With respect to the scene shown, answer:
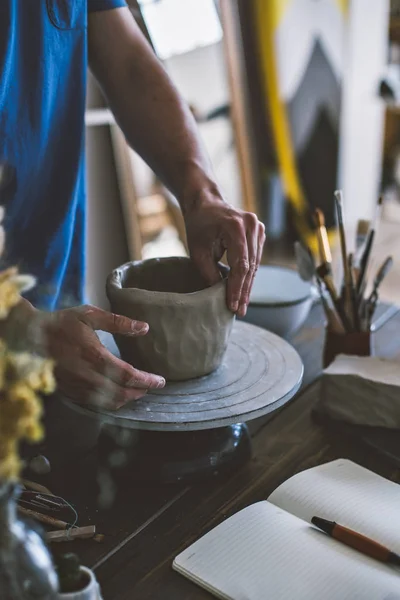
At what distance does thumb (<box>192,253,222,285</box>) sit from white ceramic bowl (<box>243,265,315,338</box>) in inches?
6.4

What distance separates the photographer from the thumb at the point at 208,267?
95 centimetres

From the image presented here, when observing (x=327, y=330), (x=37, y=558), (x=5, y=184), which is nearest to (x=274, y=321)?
(x=327, y=330)

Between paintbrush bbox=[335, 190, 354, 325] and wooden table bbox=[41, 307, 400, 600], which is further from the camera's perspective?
paintbrush bbox=[335, 190, 354, 325]

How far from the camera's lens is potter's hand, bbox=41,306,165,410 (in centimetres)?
78

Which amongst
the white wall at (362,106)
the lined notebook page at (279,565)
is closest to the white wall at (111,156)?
the white wall at (362,106)

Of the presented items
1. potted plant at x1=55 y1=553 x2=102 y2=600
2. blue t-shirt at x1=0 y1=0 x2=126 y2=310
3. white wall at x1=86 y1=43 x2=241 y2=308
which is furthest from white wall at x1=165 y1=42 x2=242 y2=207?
potted plant at x1=55 y1=553 x2=102 y2=600

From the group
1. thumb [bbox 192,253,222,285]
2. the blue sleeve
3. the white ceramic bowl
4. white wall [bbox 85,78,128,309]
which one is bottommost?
white wall [bbox 85,78,128,309]

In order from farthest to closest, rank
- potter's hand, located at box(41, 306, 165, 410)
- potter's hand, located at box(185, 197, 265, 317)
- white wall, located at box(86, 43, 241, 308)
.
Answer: white wall, located at box(86, 43, 241, 308) → potter's hand, located at box(185, 197, 265, 317) → potter's hand, located at box(41, 306, 165, 410)

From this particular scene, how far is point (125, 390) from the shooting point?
0.79m

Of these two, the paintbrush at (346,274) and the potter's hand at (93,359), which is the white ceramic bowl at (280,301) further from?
the potter's hand at (93,359)

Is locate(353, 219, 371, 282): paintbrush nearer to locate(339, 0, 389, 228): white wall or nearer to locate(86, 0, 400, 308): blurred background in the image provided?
locate(86, 0, 400, 308): blurred background

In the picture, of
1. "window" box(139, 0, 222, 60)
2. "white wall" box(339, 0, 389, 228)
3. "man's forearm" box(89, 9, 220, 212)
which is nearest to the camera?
"man's forearm" box(89, 9, 220, 212)

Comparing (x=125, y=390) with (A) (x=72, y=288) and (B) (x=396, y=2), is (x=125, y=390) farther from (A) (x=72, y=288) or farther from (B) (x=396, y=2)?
(B) (x=396, y=2)

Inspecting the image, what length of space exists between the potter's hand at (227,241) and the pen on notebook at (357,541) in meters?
0.30
